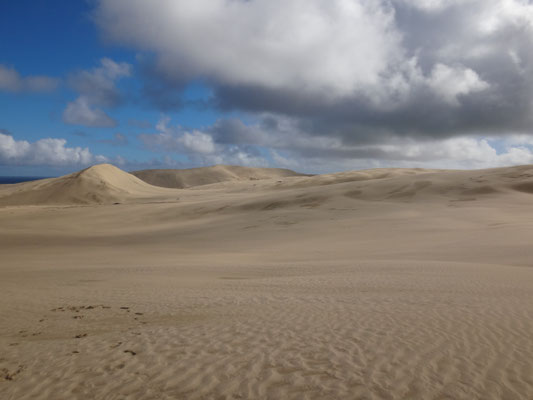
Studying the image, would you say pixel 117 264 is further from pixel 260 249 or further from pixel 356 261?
pixel 356 261

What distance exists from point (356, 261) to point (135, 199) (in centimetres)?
3894

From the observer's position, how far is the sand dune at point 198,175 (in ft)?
407

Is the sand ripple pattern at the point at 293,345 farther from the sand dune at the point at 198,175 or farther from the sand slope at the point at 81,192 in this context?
the sand dune at the point at 198,175

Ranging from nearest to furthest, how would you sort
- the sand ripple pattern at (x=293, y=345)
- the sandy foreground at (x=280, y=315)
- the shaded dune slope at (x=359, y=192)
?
the sand ripple pattern at (x=293, y=345) < the sandy foreground at (x=280, y=315) < the shaded dune slope at (x=359, y=192)

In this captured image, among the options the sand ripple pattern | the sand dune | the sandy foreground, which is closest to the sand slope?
the sandy foreground

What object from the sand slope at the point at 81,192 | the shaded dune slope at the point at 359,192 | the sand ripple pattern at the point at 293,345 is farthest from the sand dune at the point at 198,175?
the sand ripple pattern at the point at 293,345

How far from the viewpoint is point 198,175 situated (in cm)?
13000

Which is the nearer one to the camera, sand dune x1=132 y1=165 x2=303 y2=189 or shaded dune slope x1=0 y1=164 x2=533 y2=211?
shaded dune slope x1=0 y1=164 x2=533 y2=211

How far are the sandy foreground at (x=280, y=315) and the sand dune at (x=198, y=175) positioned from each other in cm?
10462

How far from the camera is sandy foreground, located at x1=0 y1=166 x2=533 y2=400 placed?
14.0 ft

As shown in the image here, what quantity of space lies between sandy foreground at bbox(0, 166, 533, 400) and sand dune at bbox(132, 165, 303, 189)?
105m

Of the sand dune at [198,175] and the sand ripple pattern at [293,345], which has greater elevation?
the sand dune at [198,175]

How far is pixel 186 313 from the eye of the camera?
7.02 metres

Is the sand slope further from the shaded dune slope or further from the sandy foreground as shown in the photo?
the sandy foreground
